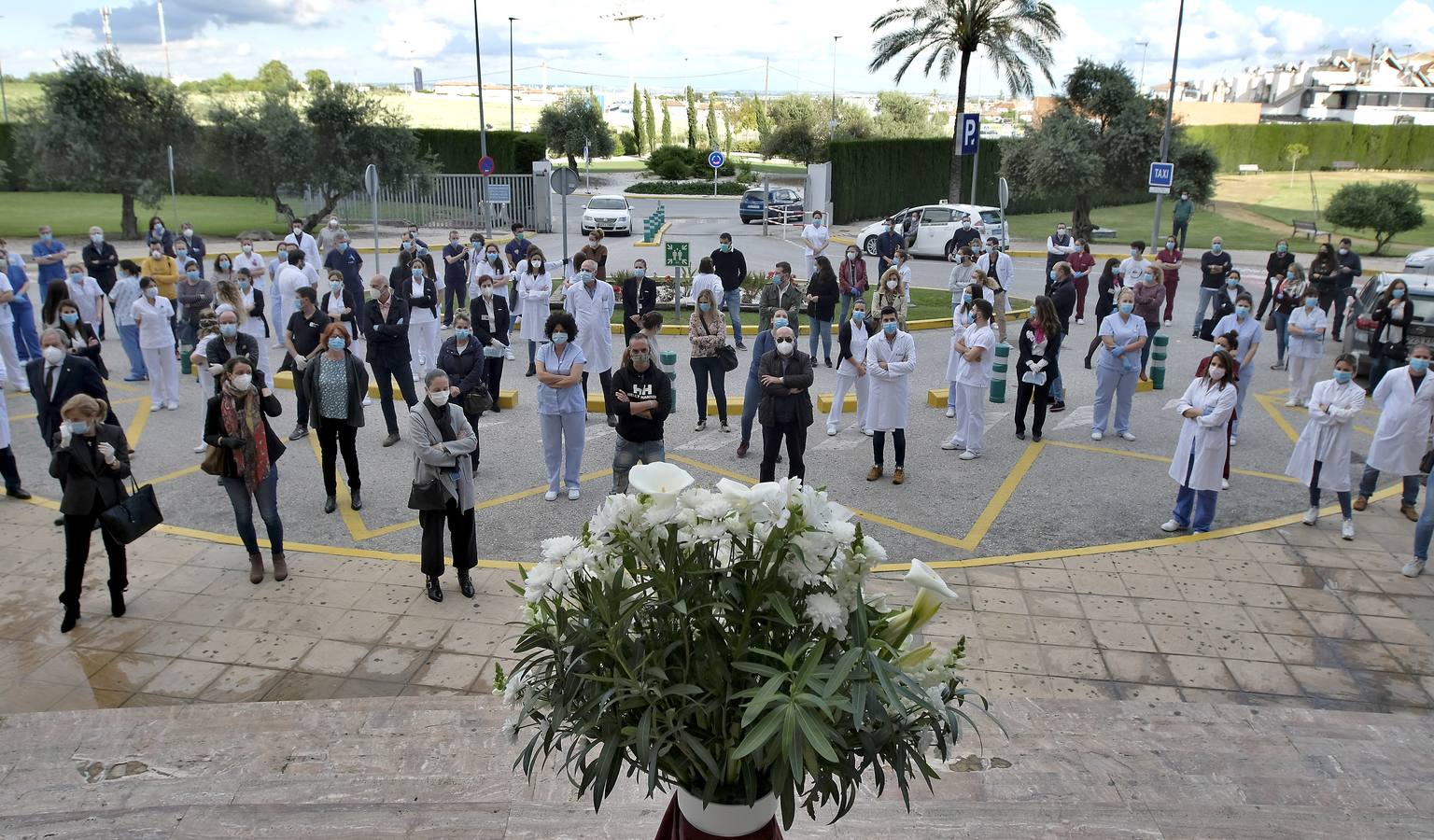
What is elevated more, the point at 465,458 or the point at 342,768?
the point at 465,458

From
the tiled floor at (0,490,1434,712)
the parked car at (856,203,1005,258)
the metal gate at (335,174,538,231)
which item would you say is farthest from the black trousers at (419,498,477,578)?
the metal gate at (335,174,538,231)

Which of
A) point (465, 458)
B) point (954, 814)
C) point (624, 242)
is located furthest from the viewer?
point (624, 242)

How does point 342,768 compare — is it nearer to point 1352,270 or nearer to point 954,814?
point 954,814

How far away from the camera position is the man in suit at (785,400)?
9.48 metres

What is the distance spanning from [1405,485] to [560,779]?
345 inches

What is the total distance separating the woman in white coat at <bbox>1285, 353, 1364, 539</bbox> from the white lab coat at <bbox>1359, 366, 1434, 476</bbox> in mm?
243

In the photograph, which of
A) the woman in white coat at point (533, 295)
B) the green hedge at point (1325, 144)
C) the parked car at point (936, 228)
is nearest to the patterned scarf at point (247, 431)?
the woman in white coat at point (533, 295)

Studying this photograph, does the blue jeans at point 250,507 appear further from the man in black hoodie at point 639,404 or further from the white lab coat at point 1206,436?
the white lab coat at point 1206,436

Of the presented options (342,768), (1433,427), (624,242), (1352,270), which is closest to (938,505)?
(1433,427)

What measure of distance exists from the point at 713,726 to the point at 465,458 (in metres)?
5.59

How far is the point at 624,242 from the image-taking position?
34500 millimetres

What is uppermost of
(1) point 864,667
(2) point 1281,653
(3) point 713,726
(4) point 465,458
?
(1) point 864,667

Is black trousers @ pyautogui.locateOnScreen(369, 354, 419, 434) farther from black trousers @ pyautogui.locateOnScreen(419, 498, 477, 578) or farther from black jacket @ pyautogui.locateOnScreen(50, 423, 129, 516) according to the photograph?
black jacket @ pyautogui.locateOnScreen(50, 423, 129, 516)

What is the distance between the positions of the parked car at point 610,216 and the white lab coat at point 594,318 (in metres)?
22.8
